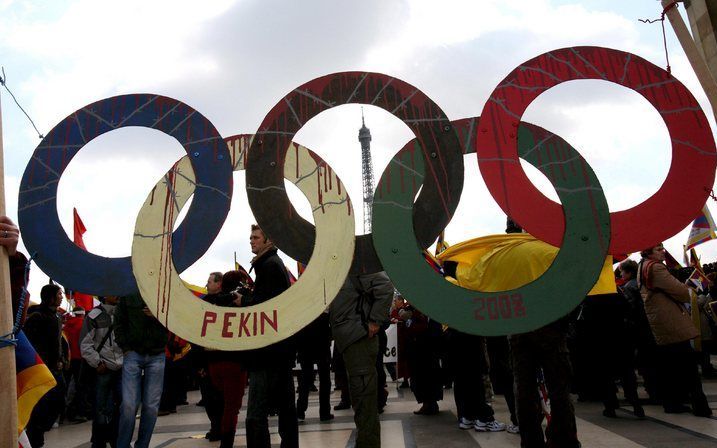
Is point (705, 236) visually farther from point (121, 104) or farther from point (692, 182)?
point (121, 104)

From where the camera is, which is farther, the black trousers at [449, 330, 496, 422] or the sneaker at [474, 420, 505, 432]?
the black trousers at [449, 330, 496, 422]

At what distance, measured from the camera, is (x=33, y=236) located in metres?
3.39

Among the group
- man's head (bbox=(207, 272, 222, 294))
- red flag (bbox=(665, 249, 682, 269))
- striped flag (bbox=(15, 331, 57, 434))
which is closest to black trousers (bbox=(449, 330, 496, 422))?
man's head (bbox=(207, 272, 222, 294))

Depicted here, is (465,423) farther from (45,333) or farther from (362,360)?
(45,333)

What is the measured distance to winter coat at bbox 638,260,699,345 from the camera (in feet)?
21.3

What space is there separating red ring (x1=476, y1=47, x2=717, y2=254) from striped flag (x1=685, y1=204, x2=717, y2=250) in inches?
303

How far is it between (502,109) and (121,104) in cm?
224

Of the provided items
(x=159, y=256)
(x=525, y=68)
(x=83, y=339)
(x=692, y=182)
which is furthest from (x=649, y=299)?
(x=83, y=339)

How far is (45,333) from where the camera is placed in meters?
6.54

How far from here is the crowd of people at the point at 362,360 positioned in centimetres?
426

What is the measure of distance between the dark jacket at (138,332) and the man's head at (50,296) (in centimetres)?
193

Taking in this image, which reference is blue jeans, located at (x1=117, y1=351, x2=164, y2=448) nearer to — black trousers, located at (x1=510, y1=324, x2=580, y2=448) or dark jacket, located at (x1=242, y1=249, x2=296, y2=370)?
dark jacket, located at (x1=242, y1=249, x2=296, y2=370)

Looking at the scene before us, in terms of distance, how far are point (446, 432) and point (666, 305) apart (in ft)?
9.16

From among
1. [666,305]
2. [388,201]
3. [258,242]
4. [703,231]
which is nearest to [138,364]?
[258,242]
